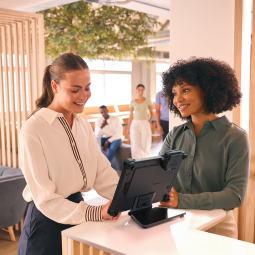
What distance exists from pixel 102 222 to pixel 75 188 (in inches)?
9.0

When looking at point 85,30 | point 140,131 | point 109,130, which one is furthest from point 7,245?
point 85,30

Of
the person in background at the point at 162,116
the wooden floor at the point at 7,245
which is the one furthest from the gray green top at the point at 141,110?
the wooden floor at the point at 7,245

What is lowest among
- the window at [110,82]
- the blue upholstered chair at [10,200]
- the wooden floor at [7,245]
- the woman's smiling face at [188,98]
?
the wooden floor at [7,245]

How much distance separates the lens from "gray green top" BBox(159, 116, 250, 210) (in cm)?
170

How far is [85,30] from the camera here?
7.23 meters

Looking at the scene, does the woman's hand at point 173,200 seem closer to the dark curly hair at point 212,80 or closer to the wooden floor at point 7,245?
the dark curly hair at point 212,80

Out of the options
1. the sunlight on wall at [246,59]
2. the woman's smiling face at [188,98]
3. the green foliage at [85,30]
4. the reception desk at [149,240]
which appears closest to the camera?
the reception desk at [149,240]

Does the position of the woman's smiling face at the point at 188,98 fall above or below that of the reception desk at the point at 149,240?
above

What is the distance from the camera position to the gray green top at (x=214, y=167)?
1.70 metres

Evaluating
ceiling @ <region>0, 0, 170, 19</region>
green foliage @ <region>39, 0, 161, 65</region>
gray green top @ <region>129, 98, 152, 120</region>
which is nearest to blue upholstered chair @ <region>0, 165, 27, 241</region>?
ceiling @ <region>0, 0, 170, 19</region>

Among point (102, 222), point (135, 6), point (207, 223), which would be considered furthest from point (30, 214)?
point (135, 6)

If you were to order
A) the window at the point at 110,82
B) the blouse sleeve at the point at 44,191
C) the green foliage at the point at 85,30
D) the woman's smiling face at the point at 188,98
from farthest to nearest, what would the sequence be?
1. the window at the point at 110,82
2. the green foliage at the point at 85,30
3. the woman's smiling face at the point at 188,98
4. the blouse sleeve at the point at 44,191

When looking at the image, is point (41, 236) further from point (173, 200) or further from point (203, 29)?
point (203, 29)

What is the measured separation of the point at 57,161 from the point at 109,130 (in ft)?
17.3
